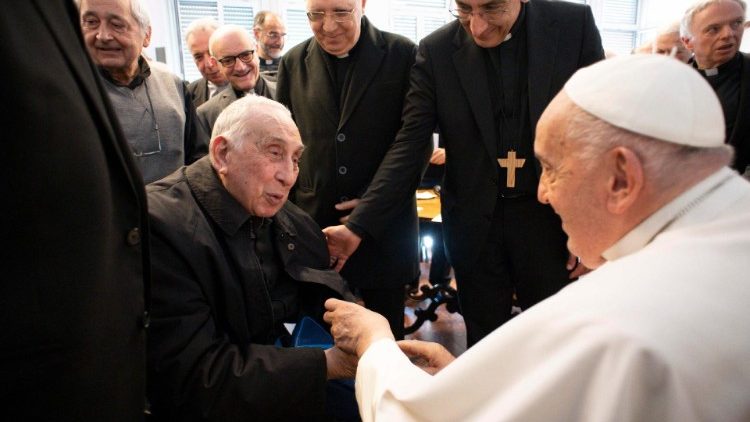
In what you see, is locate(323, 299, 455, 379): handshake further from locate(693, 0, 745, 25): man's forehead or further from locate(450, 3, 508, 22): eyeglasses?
locate(693, 0, 745, 25): man's forehead

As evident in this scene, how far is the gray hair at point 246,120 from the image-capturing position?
1.90 m

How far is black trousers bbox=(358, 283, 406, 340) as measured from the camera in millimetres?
2828

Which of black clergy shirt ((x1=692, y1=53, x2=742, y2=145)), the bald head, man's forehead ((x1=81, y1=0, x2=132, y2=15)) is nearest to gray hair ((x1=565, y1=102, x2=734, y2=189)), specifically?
the bald head

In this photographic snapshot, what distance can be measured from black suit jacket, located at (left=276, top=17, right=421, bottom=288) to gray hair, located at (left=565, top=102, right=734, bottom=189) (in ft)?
4.85

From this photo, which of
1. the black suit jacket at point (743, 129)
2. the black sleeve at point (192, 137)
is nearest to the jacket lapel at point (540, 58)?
the black sleeve at point (192, 137)

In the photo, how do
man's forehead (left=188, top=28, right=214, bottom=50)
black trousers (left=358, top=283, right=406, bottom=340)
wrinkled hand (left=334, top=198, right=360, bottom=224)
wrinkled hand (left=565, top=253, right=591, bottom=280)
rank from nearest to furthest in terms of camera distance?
wrinkled hand (left=565, top=253, right=591, bottom=280) → wrinkled hand (left=334, top=198, right=360, bottom=224) → black trousers (left=358, top=283, right=406, bottom=340) → man's forehead (left=188, top=28, right=214, bottom=50)

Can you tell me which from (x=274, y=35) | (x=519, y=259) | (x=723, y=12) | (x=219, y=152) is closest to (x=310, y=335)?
(x=219, y=152)

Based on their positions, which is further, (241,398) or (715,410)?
(241,398)

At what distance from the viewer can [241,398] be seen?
1.58 metres

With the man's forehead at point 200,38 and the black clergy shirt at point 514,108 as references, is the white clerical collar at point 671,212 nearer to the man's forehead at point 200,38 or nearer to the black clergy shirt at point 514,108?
the black clergy shirt at point 514,108

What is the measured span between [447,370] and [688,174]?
27.0 inches

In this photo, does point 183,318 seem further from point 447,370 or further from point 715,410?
point 715,410

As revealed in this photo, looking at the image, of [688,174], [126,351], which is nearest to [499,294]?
[688,174]

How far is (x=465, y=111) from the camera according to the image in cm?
234
